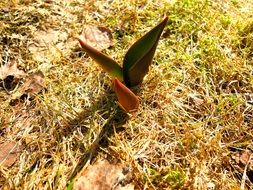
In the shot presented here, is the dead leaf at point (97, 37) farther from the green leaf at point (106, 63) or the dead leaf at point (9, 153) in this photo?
the dead leaf at point (9, 153)

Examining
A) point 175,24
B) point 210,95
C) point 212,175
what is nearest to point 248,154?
point 212,175

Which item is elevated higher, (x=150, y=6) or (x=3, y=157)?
(x=150, y=6)

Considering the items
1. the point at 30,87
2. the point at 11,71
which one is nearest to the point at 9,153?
the point at 30,87

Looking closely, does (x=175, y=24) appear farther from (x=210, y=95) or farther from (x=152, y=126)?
(x=152, y=126)

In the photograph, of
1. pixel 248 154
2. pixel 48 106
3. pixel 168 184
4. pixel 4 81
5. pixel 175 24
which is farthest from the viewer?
pixel 175 24

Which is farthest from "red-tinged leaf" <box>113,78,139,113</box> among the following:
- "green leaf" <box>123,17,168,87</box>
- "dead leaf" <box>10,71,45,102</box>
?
"dead leaf" <box>10,71,45,102</box>

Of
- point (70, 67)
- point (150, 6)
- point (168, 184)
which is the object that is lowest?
point (168, 184)
